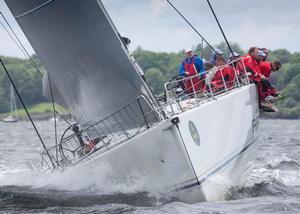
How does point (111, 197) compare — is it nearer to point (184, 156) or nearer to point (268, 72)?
point (184, 156)

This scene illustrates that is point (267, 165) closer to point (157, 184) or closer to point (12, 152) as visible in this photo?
point (157, 184)

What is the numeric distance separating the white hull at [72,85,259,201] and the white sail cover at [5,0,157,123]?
0.78 meters

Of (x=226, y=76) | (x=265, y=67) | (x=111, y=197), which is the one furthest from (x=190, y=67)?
(x=111, y=197)

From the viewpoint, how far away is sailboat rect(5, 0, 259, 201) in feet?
27.6

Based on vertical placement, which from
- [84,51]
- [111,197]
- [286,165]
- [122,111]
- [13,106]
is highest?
[84,51]

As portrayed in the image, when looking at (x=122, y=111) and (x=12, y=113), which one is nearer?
(x=122, y=111)

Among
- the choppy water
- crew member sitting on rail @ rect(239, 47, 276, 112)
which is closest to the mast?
crew member sitting on rail @ rect(239, 47, 276, 112)

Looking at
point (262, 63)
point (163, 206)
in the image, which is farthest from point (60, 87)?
point (262, 63)

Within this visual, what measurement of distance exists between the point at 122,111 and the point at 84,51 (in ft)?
2.91

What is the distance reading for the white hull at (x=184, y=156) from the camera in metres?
8.28

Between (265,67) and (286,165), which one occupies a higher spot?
(265,67)

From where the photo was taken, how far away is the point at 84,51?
30.0ft

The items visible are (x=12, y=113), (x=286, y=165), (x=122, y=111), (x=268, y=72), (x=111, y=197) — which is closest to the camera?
(x=111, y=197)

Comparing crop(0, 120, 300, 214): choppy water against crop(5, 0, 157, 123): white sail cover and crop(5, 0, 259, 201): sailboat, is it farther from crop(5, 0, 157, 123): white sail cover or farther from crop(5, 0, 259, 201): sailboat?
crop(5, 0, 157, 123): white sail cover
